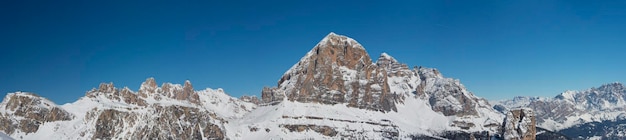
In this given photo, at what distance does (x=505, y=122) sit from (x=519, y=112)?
333cm

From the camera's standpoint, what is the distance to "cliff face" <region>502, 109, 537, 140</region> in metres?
108

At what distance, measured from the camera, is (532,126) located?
110000mm

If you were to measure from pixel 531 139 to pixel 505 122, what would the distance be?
5719mm

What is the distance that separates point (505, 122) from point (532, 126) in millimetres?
4748

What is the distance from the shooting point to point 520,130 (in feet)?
356

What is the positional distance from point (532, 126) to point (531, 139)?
98.9 inches

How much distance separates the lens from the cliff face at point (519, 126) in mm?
108125

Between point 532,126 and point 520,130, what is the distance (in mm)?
2946

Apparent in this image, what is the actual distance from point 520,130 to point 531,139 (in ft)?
8.26

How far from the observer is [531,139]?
357 ft

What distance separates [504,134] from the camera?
110 meters

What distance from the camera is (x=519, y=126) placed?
109 m

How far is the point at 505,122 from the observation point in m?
113
